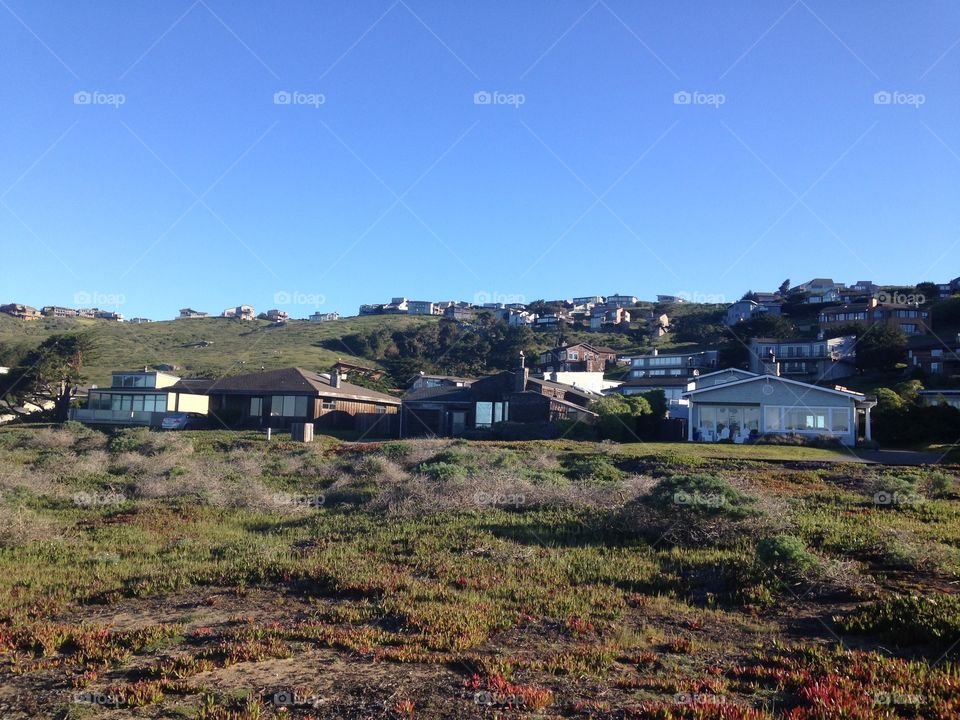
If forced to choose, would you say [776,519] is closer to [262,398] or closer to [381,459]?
[381,459]

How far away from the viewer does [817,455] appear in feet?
107

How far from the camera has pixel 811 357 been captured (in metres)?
78.8

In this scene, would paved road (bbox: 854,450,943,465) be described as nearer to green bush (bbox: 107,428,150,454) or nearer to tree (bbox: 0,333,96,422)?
green bush (bbox: 107,428,150,454)

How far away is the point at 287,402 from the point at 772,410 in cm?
3069

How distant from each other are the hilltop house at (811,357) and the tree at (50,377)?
62877mm

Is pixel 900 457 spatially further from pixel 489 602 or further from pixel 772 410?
pixel 489 602

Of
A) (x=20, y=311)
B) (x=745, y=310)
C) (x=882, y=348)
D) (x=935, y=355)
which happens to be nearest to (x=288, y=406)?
(x=882, y=348)

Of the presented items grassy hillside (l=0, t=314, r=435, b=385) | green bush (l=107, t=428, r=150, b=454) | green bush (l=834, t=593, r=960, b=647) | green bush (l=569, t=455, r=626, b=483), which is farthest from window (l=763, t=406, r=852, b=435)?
grassy hillside (l=0, t=314, r=435, b=385)

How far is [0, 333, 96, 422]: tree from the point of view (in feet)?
168

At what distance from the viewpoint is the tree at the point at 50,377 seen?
51125 mm

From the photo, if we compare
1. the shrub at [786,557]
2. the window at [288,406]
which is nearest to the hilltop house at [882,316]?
the window at [288,406]

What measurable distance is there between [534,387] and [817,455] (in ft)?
63.2

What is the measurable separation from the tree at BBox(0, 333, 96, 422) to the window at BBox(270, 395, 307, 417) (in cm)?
1611

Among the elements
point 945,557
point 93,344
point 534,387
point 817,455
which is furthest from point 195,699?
point 93,344
